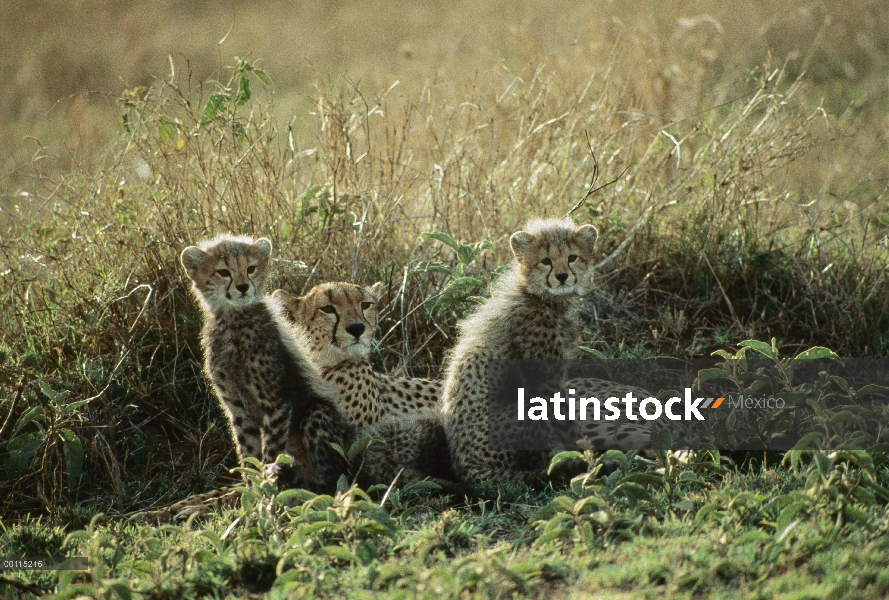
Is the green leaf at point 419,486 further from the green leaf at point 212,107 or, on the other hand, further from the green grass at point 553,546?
the green leaf at point 212,107

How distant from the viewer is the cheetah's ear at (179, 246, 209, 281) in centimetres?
405

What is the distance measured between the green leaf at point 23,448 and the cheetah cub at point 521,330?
1.63 meters

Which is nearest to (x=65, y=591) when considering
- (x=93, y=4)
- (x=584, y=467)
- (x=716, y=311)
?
(x=584, y=467)

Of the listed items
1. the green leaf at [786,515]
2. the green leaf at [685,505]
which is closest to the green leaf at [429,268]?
the green leaf at [685,505]

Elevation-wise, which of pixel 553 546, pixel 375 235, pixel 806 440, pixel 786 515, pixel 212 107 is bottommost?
pixel 553 546

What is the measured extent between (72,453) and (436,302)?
1.71 m

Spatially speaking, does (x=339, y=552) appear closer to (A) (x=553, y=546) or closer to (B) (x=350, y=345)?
(A) (x=553, y=546)

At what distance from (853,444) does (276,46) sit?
10732mm

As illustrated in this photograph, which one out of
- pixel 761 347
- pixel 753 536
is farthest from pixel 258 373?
pixel 753 536

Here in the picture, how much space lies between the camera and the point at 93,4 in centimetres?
1380

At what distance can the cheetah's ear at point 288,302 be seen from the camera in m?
4.52

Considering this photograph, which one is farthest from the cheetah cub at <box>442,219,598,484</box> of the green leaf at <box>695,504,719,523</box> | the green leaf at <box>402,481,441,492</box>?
the green leaf at <box>695,504,719,523</box>

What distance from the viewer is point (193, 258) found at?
4.07m

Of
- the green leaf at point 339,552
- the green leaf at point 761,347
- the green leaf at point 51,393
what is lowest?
the green leaf at point 339,552
